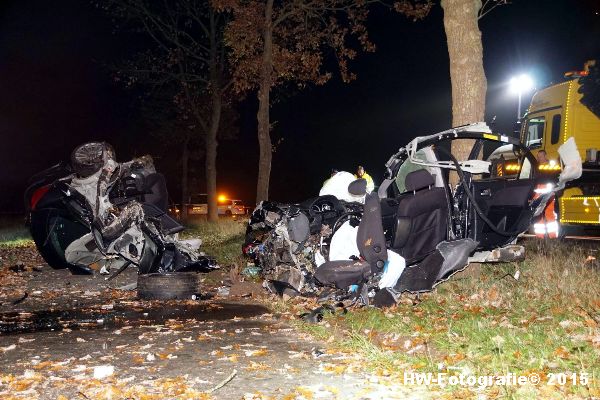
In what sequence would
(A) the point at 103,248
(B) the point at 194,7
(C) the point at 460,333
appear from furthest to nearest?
(B) the point at 194,7, (A) the point at 103,248, (C) the point at 460,333

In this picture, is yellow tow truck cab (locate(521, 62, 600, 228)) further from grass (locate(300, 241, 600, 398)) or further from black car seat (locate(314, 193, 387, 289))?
black car seat (locate(314, 193, 387, 289))

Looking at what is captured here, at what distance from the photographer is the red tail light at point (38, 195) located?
9.38 metres

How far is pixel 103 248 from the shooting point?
8.96 meters

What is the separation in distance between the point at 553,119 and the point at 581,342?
10950mm

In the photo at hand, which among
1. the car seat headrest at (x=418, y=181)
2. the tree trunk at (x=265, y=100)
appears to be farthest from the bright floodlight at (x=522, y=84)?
the car seat headrest at (x=418, y=181)

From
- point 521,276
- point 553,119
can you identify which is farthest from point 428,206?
point 553,119

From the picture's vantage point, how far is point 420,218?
6.64m

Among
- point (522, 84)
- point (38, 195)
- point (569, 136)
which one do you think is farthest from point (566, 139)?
point (38, 195)

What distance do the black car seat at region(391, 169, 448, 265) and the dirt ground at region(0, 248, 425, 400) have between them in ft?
5.03

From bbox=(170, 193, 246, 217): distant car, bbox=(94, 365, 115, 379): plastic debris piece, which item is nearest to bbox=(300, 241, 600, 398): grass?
bbox=(94, 365, 115, 379): plastic debris piece

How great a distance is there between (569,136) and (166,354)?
11.9 metres

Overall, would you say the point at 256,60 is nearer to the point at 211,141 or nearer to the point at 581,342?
the point at 211,141

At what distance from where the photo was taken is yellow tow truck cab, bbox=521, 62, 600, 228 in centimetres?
1198

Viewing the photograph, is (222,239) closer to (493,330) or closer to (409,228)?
(409,228)
